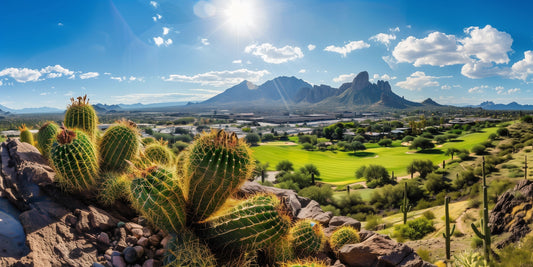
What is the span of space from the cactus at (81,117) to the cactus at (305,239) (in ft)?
14.5

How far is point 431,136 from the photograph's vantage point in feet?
316

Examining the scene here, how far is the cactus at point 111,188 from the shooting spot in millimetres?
4238

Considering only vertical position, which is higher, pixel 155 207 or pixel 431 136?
pixel 155 207

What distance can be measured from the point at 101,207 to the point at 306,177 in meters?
49.8

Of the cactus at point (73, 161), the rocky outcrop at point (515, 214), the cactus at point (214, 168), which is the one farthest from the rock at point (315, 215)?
the rocky outcrop at point (515, 214)

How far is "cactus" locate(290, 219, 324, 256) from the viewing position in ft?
13.5

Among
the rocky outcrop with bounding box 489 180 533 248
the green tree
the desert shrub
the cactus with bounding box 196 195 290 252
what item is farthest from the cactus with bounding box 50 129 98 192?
the green tree

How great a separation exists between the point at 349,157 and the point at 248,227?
8692cm

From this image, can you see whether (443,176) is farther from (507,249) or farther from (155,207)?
(155,207)

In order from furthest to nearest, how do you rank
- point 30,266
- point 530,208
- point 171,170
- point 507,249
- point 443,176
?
1. point 443,176
2. point 530,208
3. point 507,249
4. point 171,170
5. point 30,266

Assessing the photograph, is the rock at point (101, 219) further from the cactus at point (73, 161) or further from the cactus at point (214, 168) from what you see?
the cactus at point (214, 168)

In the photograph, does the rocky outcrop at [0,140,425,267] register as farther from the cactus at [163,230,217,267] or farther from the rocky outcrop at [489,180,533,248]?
the rocky outcrop at [489,180,533,248]

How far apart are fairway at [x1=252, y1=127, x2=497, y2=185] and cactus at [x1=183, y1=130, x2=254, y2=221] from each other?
6062 cm

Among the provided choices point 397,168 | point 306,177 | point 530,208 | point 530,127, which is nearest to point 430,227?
point 530,208
